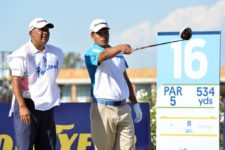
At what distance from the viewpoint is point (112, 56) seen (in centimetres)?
710

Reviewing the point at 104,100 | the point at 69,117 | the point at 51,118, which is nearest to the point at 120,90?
the point at 104,100

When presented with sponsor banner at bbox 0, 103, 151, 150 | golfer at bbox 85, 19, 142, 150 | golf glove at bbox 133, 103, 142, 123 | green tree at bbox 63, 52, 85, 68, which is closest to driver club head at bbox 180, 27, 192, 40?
golfer at bbox 85, 19, 142, 150

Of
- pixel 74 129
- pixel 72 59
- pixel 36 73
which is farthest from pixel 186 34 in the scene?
pixel 72 59

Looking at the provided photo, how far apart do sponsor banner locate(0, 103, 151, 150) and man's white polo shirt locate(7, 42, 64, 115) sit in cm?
153

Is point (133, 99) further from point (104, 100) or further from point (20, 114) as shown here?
point (20, 114)

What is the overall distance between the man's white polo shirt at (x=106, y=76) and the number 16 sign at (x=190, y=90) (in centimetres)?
147

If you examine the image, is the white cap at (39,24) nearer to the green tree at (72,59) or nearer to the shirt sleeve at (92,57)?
the shirt sleeve at (92,57)

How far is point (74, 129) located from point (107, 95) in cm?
161

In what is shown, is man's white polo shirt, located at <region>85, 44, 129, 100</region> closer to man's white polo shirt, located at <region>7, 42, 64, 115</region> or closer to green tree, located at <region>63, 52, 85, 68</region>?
man's white polo shirt, located at <region>7, 42, 64, 115</region>

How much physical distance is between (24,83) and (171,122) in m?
2.37

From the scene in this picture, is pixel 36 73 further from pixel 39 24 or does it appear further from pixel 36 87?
pixel 39 24

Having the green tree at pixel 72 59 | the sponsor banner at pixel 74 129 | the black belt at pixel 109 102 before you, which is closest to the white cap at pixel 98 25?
the black belt at pixel 109 102

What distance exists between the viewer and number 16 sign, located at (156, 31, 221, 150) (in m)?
8.80

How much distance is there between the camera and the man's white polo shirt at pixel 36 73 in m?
7.07
